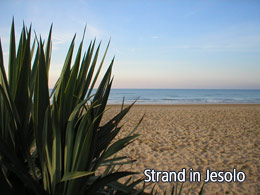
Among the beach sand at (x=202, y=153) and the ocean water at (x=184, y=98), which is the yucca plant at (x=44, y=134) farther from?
the ocean water at (x=184, y=98)

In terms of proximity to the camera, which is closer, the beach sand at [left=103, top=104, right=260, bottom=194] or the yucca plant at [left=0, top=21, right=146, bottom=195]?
the yucca plant at [left=0, top=21, right=146, bottom=195]

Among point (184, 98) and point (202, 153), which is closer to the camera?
point (202, 153)

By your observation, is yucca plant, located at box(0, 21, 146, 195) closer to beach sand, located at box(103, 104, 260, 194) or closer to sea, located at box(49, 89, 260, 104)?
beach sand, located at box(103, 104, 260, 194)

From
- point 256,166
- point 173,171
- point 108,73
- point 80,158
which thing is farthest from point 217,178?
point 80,158

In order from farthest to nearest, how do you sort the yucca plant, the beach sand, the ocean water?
the ocean water < the beach sand < the yucca plant

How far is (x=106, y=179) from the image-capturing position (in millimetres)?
867

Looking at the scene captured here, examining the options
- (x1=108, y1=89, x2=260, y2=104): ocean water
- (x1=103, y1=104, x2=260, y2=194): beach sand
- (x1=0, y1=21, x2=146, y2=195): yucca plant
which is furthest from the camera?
(x1=108, y1=89, x2=260, y2=104): ocean water

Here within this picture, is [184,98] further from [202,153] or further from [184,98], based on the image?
[202,153]

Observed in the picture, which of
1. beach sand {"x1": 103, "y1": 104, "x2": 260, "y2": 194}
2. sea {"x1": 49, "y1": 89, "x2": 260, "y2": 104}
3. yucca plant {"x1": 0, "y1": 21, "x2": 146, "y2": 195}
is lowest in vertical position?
beach sand {"x1": 103, "y1": 104, "x2": 260, "y2": 194}

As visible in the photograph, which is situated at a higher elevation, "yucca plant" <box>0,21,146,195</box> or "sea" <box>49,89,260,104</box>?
"yucca plant" <box>0,21,146,195</box>

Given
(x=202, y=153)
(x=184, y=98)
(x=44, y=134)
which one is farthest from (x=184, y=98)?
(x=44, y=134)

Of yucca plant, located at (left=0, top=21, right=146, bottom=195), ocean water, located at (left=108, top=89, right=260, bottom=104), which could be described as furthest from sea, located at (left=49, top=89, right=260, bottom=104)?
yucca plant, located at (left=0, top=21, right=146, bottom=195)

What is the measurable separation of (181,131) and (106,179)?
7069mm

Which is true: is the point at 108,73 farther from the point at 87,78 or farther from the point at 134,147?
the point at 134,147
